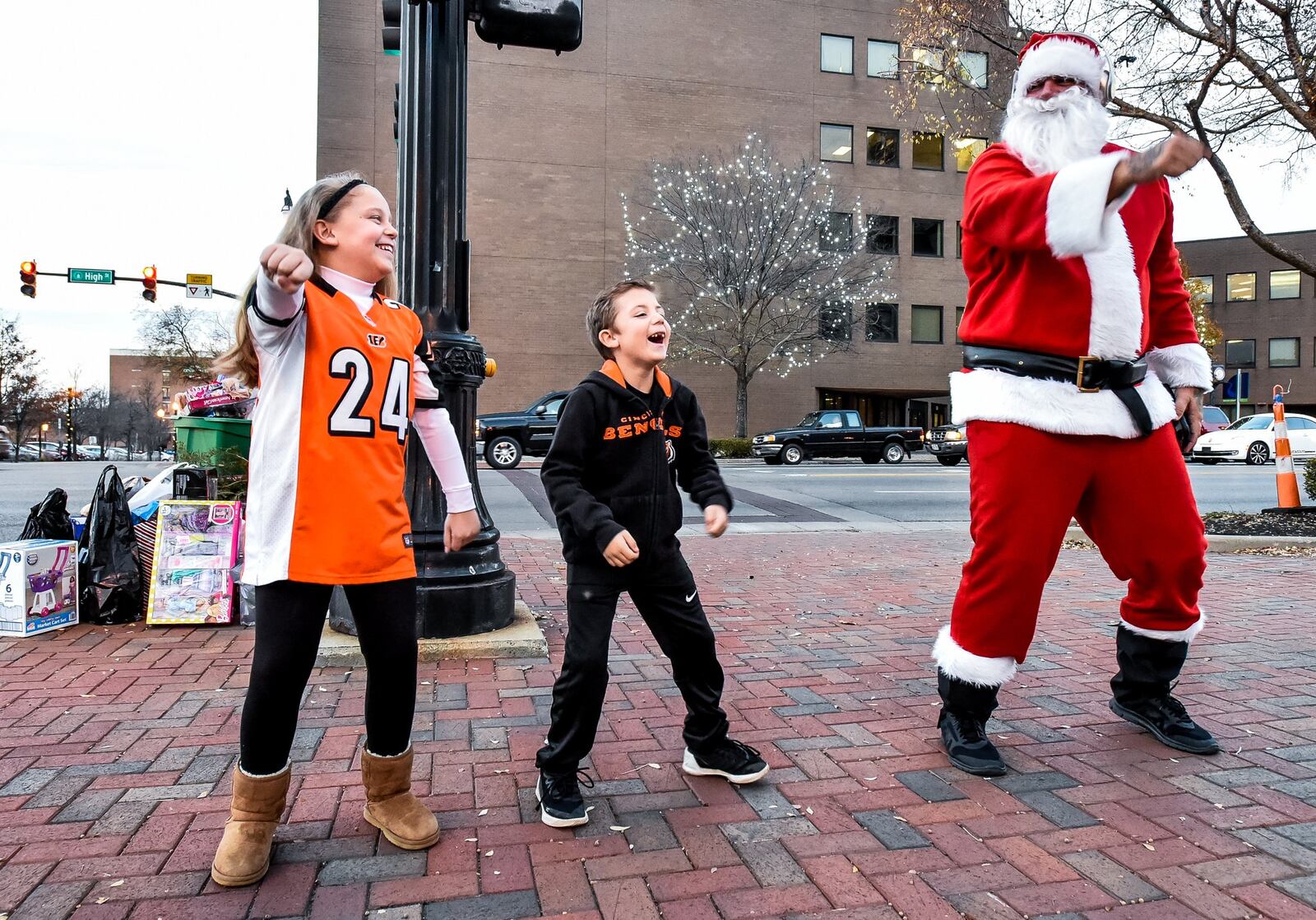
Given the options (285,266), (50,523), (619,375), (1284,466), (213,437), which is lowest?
(50,523)

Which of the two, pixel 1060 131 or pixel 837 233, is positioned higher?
pixel 837 233

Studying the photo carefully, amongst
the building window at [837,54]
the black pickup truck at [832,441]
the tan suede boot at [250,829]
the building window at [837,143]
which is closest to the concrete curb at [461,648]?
the tan suede boot at [250,829]

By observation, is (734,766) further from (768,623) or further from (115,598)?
(115,598)

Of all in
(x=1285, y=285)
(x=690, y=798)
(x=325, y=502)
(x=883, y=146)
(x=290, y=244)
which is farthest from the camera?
(x=1285, y=285)

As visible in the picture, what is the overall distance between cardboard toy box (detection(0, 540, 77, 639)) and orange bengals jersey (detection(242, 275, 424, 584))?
3.14 meters

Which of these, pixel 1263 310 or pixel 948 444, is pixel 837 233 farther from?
pixel 1263 310

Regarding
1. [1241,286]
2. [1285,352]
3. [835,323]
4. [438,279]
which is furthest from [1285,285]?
[438,279]

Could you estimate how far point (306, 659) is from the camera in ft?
7.31

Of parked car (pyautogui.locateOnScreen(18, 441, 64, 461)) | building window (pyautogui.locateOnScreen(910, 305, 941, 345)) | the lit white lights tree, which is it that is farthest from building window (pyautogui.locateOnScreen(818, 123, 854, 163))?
parked car (pyautogui.locateOnScreen(18, 441, 64, 461))

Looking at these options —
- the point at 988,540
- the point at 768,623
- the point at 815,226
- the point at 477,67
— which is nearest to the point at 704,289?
the point at 815,226

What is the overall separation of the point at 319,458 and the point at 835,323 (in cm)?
3090

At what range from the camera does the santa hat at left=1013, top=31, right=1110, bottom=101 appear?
2.81 meters

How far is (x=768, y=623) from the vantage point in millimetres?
5031

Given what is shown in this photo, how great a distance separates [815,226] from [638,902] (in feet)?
99.2
